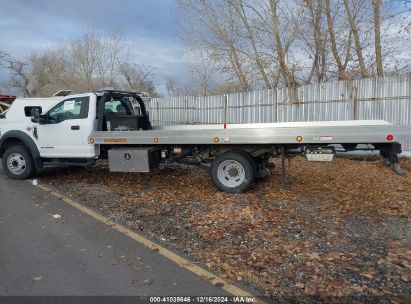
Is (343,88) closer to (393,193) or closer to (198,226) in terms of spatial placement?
(393,193)

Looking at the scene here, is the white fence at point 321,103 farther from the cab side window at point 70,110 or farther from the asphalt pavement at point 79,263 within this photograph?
the asphalt pavement at point 79,263

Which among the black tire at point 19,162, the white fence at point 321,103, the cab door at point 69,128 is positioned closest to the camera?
the cab door at point 69,128

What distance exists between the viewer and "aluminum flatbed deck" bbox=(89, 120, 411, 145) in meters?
6.23

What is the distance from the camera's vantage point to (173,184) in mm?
8703

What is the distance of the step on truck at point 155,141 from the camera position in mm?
6570

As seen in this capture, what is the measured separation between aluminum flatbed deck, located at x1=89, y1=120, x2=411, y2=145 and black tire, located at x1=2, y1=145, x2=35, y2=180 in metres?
2.58

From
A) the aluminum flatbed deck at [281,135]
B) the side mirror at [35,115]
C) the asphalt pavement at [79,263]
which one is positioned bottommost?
the asphalt pavement at [79,263]

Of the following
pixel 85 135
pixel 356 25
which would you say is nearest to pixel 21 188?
pixel 85 135

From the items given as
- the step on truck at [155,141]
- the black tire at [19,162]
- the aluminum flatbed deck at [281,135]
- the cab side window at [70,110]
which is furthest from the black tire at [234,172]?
the black tire at [19,162]

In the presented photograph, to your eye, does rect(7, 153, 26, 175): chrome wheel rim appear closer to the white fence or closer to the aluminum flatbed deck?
the aluminum flatbed deck

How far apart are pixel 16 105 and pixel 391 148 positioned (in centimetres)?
1278

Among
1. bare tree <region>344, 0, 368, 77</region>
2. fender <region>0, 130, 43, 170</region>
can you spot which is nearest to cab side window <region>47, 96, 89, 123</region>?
fender <region>0, 130, 43, 170</region>

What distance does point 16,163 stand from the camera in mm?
9430

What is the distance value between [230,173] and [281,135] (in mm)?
1373
